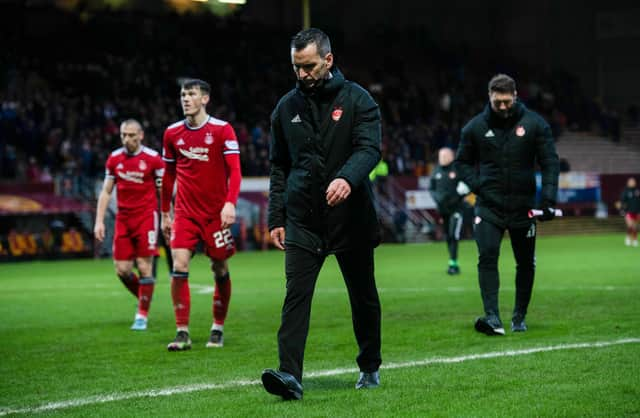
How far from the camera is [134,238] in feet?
40.1

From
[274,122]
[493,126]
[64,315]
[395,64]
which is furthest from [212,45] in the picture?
[274,122]

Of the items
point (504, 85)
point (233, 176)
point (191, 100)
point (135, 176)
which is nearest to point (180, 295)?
point (233, 176)

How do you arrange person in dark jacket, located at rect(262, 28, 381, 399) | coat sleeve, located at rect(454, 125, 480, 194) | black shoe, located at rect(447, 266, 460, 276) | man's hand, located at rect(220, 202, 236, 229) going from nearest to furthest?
person in dark jacket, located at rect(262, 28, 381, 399)
man's hand, located at rect(220, 202, 236, 229)
coat sleeve, located at rect(454, 125, 480, 194)
black shoe, located at rect(447, 266, 460, 276)

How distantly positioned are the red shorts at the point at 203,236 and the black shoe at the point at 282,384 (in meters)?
3.46

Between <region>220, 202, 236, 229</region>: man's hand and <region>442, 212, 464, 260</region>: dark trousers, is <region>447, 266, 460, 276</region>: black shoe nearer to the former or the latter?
<region>442, 212, 464, 260</region>: dark trousers

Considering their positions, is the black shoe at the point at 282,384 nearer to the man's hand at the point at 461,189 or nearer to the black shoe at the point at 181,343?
the black shoe at the point at 181,343

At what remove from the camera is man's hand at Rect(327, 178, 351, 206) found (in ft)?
21.2

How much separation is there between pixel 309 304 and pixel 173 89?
32900 millimetres

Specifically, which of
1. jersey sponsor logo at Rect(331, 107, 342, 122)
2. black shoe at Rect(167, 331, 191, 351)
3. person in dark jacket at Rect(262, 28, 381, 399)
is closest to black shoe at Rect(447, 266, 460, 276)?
black shoe at Rect(167, 331, 191, 351)

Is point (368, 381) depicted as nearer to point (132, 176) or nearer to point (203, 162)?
point (203, 162)

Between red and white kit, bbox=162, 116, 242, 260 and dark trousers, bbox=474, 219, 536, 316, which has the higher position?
red and white kit, bbox=162, 116, 242, 260

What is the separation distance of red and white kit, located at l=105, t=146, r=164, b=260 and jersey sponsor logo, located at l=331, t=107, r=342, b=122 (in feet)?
18.9

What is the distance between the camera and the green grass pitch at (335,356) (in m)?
6.53

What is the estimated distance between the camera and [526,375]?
7371 millimetres
